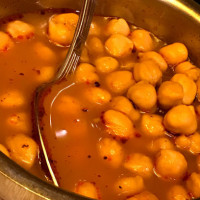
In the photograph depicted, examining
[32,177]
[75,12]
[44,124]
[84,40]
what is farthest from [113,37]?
[32,177]

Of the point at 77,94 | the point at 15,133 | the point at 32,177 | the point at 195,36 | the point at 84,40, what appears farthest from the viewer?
the point at 195,36

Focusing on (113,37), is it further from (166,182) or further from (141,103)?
(166,182)

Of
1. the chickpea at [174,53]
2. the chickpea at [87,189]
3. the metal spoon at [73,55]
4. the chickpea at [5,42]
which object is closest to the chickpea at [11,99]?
the metal spoon at [73,55]

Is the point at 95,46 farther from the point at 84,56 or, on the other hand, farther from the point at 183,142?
the point at 183,142

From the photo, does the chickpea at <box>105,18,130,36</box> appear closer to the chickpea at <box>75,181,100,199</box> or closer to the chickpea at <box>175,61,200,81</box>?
the chickpea at <box>175,61,200,81</box>

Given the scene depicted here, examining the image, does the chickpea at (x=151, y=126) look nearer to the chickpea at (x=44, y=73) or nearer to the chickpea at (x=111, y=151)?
the chickpea at (x=111, y=151)

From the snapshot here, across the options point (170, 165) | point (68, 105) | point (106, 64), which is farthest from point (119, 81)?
point (170, 165)

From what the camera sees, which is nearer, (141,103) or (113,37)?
(141,103)
